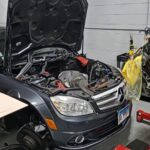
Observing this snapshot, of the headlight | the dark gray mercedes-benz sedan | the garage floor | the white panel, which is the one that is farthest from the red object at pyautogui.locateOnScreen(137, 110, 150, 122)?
the white panel

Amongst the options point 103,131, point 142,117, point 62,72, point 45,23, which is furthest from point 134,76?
point 45,23

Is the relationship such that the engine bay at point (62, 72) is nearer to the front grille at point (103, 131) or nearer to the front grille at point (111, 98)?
the front grille at point (111, 98)

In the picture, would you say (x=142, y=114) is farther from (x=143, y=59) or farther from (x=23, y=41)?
(x=23, y=41)

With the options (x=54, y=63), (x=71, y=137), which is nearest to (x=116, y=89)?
(x=71, y=137)

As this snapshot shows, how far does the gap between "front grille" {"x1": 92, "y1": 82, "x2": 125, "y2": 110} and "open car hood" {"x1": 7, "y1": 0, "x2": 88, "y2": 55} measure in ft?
3.28

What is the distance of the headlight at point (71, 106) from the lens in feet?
7.36

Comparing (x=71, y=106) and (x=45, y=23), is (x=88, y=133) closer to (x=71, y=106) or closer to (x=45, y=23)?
(x=71, y=106)

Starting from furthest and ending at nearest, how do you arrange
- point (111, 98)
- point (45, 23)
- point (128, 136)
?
point (128, 136) < point (45, 23) < point (111, 98)

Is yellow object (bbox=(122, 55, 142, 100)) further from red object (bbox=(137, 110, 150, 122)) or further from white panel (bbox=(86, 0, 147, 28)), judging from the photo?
white panel (bbox=(86, 0, 147, 28))

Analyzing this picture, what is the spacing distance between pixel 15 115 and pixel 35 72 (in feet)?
1.91

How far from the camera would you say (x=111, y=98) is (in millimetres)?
2551

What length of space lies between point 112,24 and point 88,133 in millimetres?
3489

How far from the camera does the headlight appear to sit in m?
2.24

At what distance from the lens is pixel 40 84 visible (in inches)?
100.0
